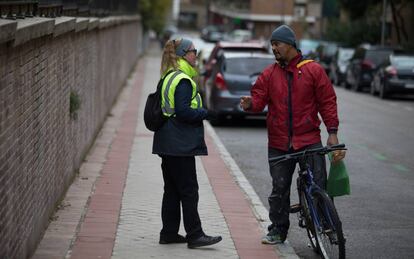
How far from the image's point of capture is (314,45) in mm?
57750

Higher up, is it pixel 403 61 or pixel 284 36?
pixel 284 36

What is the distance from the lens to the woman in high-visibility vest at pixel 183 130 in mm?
7949

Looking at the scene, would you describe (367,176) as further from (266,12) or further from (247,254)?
(266,12)

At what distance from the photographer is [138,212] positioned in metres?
9.78

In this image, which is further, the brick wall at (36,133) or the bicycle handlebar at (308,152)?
the bicycle handlebar at (308,152)

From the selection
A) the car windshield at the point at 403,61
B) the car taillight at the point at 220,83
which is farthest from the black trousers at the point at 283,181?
the car windshield at the point at 403,61

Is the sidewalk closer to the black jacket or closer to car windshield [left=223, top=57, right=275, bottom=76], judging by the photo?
the black jacket

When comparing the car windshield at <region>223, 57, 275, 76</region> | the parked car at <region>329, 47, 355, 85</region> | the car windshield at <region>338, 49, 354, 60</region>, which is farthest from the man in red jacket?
the car windshield at <region>338, 49, 354, 60</region>

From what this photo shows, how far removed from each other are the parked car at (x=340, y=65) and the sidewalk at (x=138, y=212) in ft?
85.9

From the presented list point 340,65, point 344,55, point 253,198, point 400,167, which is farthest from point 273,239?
point 344,55

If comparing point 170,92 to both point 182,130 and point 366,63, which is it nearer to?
point 182,130

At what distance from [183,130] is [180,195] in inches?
22.8

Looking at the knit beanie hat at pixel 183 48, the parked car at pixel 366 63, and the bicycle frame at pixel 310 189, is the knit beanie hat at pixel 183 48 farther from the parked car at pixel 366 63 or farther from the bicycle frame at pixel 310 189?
the parked car at pixel 366 63

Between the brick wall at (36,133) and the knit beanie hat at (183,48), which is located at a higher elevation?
the knit beanie hat at (183,48)
